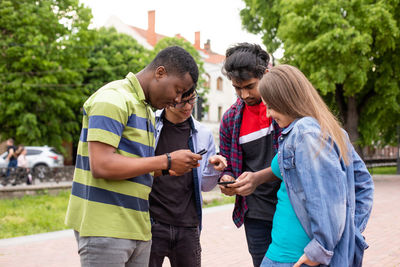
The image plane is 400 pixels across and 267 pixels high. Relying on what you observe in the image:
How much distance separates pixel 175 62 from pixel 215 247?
5.27 m

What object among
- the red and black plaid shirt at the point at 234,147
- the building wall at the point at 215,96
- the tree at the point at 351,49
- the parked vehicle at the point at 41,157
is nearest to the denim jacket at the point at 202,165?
the red and black plaid shirt at the point at 234,147

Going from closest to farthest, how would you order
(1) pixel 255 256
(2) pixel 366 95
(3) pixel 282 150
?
1. (3) pixel 282 150
2. (1) pixel 255 256
3. (2) pixel 366 95

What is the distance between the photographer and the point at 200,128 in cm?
351

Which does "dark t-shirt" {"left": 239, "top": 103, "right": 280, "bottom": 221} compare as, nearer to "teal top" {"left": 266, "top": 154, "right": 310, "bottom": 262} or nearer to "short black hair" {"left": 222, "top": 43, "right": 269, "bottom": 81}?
"short black hair" {"left": 222, "top": 43, "right": 269, "bottom": 81}

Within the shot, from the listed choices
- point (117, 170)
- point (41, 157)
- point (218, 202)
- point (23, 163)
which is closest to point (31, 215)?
point (218, 202)

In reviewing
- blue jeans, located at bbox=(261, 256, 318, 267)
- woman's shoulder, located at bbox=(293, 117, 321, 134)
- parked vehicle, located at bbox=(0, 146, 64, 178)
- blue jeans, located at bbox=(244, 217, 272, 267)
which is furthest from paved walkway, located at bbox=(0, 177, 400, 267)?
parked vehicle, located at bbox=(0, 146, 64, 178)

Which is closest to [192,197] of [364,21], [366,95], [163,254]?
[163,254]

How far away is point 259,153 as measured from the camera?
3.01m

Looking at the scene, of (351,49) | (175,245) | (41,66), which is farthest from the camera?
(41,66)

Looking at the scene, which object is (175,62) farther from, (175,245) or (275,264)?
(175,245)

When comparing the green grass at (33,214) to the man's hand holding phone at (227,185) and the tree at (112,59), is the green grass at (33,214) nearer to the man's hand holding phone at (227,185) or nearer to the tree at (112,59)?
the man's hand holding phone at (227,185)

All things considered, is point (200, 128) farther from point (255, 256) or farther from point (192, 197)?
point (255, 256)

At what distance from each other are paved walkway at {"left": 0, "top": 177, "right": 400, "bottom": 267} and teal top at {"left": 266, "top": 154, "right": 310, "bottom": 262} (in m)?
4.00

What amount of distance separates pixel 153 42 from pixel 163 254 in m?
42.7
